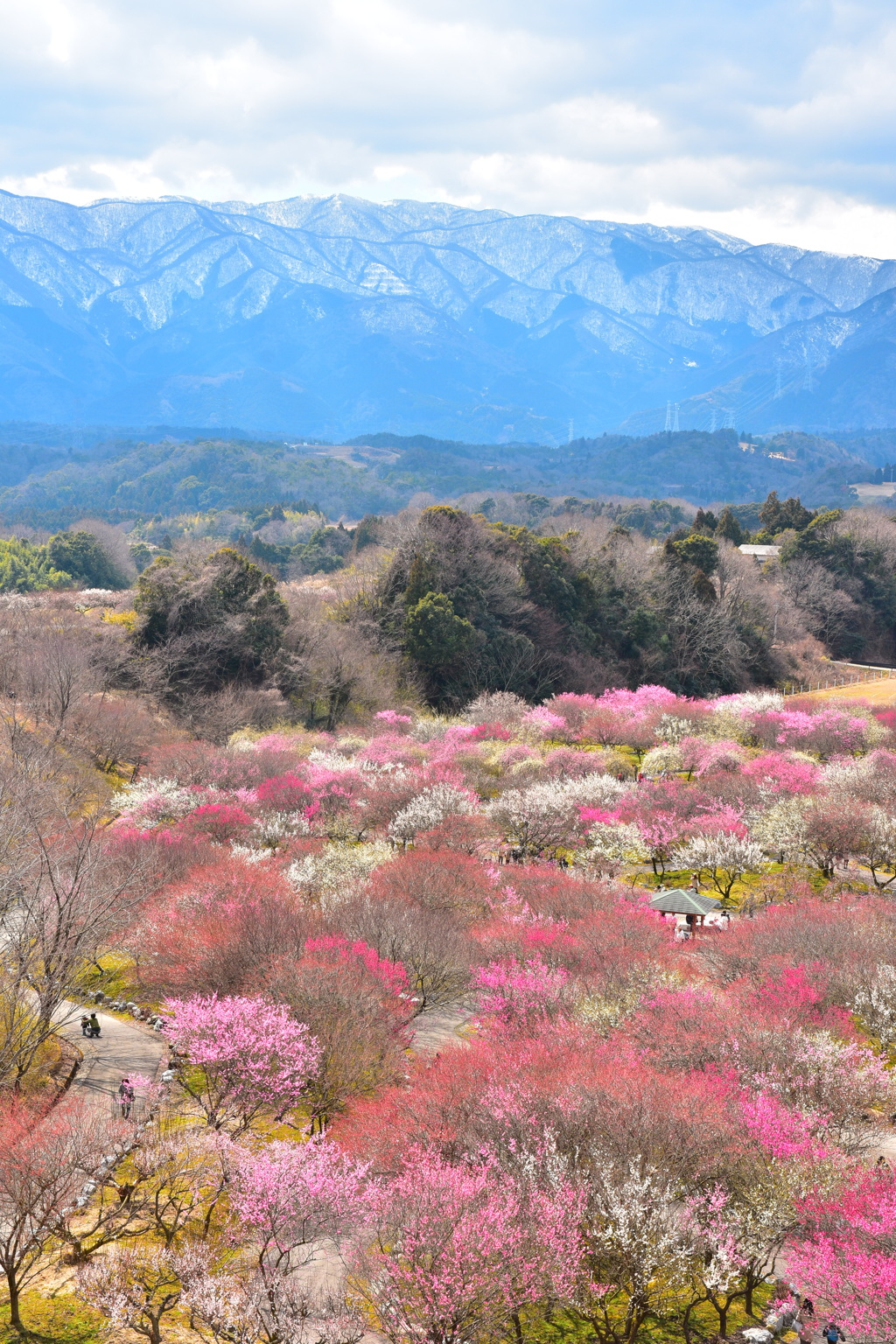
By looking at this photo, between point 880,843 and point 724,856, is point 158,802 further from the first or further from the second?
point 880,843

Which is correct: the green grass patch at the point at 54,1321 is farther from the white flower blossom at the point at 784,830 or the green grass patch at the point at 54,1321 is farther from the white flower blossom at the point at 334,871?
the white flower blossom at the point at 784,830

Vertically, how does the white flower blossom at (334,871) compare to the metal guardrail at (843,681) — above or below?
above

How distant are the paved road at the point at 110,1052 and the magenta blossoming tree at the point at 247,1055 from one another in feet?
6.88

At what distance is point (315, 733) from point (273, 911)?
64.5ft

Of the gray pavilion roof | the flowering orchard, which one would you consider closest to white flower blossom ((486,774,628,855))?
the flowering orchard

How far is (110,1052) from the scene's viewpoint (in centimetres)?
1497

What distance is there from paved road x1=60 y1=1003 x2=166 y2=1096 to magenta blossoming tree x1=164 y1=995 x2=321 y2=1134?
6.88 feet

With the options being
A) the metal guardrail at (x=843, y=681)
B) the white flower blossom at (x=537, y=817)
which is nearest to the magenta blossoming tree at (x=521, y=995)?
the white flower blossom at (x=537, y=817)

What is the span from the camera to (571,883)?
19.5 m

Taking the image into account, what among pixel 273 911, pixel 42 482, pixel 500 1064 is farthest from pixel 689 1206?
pixel 42 482

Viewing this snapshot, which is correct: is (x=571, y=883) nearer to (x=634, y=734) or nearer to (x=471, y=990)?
(x=471, y=990)

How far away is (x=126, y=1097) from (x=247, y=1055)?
2.10 m

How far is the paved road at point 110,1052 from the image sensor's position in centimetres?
1378

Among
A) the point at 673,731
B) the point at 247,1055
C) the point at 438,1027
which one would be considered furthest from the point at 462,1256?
the point at 673,731
